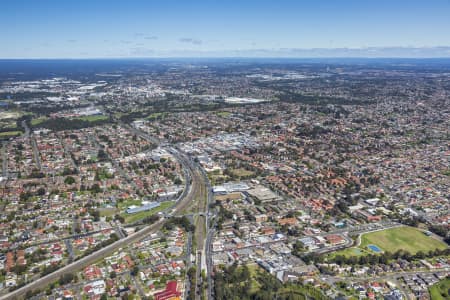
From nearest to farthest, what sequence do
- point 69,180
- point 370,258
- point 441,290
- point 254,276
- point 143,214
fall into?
point 441,290 < point 254,276 < point 370,258 < point 143,214 < point 69,180

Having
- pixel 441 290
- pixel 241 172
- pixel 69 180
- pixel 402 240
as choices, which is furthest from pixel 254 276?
pixel 69 180

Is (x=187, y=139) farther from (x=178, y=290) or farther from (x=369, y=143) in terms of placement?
(x=178, y=290)

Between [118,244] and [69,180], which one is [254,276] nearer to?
[118,244]

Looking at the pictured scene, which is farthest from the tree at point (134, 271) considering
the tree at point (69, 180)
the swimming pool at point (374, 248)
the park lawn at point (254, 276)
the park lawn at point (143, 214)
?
the tree at point (69, 180)

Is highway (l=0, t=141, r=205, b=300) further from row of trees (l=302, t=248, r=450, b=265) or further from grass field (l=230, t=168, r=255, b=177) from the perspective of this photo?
row of trees (l=302, t=248, r=450, b=265)

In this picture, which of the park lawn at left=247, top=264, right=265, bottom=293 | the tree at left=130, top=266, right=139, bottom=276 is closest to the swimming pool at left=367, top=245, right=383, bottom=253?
the park lawn at left=247, top=264, right=265, bottom=293
